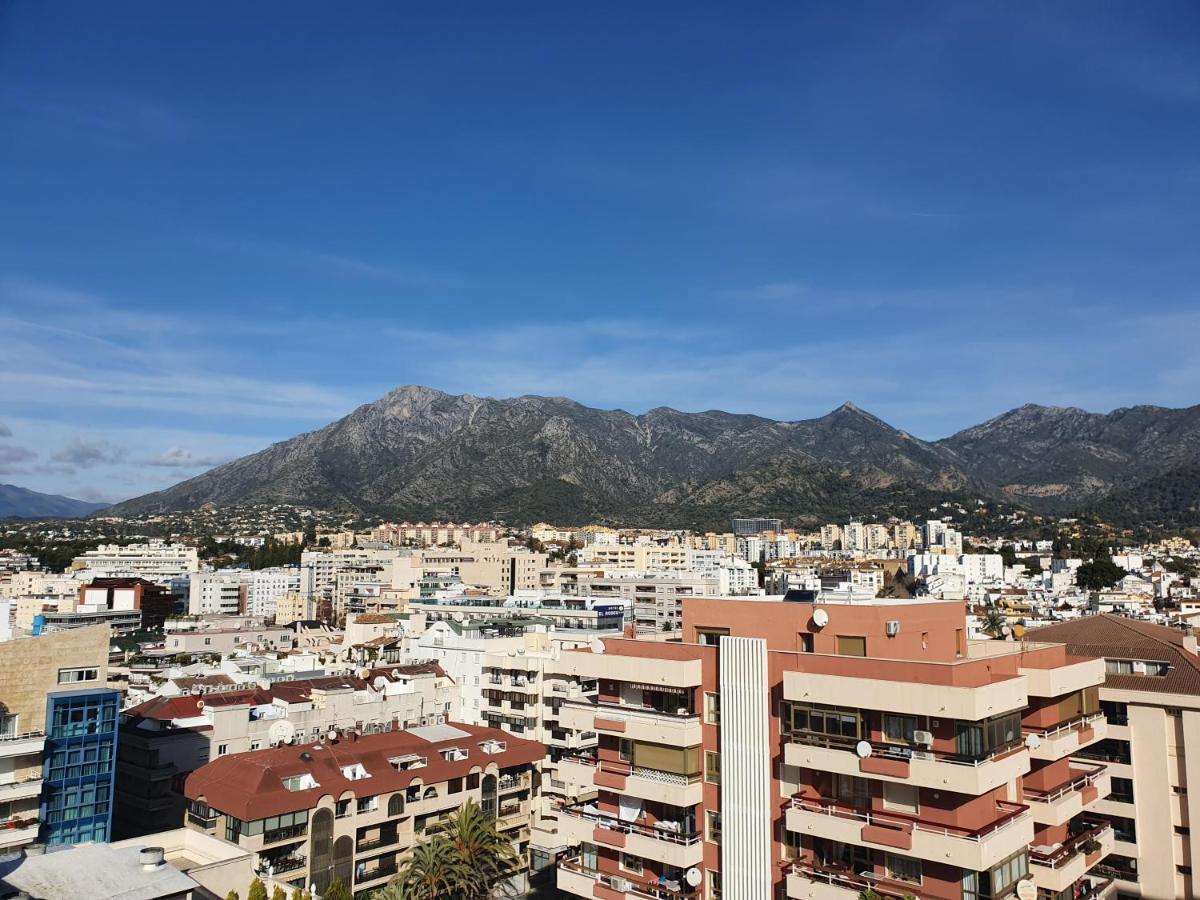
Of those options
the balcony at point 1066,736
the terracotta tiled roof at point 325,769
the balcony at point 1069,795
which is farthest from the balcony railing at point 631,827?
the terracotta tiled roof at point 325,769

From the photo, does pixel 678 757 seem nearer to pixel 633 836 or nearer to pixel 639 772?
pixel 639 772

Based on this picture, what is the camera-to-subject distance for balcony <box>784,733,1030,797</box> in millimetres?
16984

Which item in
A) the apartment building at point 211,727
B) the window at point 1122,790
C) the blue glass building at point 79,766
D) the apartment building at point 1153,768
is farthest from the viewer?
the apartment building at point 211,727

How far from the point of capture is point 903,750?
1792 cm

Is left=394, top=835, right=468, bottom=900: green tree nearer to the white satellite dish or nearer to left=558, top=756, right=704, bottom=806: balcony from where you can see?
left=558, top=756, right=704, bottom=806: balcony

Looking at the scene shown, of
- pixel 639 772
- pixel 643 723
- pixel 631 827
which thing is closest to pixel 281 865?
pixel 631 827

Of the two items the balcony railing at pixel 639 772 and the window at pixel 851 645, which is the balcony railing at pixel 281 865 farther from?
the window at pixel 851 645

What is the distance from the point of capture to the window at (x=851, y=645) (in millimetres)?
20266

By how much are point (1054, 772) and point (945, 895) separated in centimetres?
607

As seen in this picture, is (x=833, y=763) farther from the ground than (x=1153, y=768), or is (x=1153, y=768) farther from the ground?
(x=833, y=763)

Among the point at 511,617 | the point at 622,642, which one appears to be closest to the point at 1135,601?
the point at 511,617

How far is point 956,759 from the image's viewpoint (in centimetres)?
1728

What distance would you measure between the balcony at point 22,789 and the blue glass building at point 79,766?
1.42 feet

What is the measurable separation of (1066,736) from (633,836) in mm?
10844
